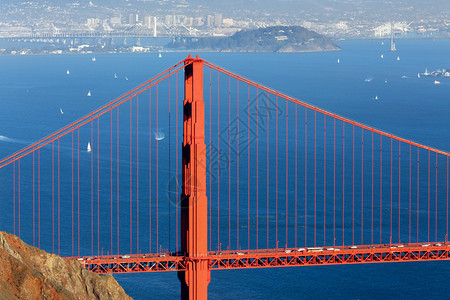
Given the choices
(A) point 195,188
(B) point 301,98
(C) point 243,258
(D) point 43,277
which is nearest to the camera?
(D) point 43,277

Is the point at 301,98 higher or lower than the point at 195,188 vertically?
higher

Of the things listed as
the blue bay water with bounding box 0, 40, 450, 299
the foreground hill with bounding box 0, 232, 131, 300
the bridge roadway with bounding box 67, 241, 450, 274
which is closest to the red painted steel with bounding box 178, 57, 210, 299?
the bridge roadway with bounding box 67, 241, 450, 274

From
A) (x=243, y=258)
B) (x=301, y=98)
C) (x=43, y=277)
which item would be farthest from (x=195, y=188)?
(x=301, y=98)

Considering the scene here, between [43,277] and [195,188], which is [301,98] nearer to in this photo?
[195,188]

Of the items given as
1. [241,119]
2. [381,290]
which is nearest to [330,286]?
[381,290]

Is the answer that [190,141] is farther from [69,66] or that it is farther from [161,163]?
[69,66]

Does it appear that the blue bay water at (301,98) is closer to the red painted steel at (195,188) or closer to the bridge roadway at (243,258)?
the bridge roadway at (243,258)
